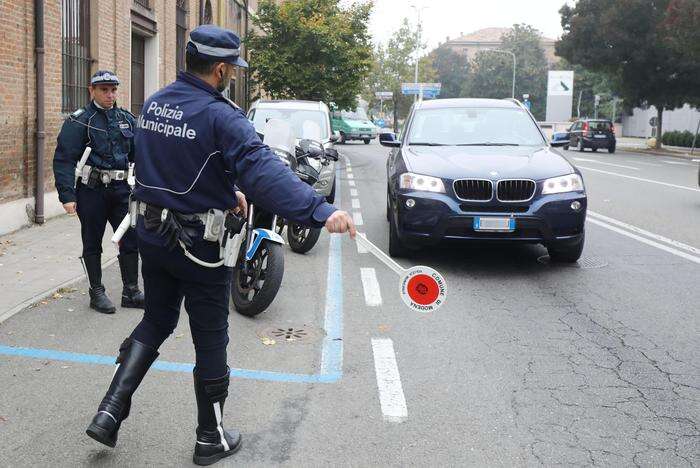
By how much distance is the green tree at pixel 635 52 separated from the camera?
124 feet

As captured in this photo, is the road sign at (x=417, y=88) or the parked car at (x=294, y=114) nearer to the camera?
the parked car at (x=294, y=114)

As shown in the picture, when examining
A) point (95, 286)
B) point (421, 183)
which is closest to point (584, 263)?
point (421, 183)

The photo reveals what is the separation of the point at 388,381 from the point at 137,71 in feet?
48.5

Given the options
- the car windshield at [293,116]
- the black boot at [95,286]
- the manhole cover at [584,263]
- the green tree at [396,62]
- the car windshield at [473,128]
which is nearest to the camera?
the black boot at [95,286]

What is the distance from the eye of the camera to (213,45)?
3340mm

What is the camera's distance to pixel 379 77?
276ft

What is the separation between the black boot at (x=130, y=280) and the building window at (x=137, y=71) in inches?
456

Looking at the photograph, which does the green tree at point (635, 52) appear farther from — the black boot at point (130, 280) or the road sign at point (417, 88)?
the road sign at point (417, 88)

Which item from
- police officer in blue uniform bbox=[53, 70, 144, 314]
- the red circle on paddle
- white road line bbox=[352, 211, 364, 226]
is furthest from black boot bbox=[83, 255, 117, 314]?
white road line bbox=[352, 211, 364, 226]

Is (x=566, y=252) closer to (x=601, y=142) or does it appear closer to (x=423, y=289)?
(x=423, y=289)

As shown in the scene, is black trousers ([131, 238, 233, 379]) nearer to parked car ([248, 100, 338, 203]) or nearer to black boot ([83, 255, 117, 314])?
black boot ([83, 255, 117, 314])

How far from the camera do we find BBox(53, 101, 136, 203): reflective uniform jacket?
19.9 feet

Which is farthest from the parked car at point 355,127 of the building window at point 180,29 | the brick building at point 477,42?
the brick building at point 477,42

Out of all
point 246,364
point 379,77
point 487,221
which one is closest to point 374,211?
point 487,221
